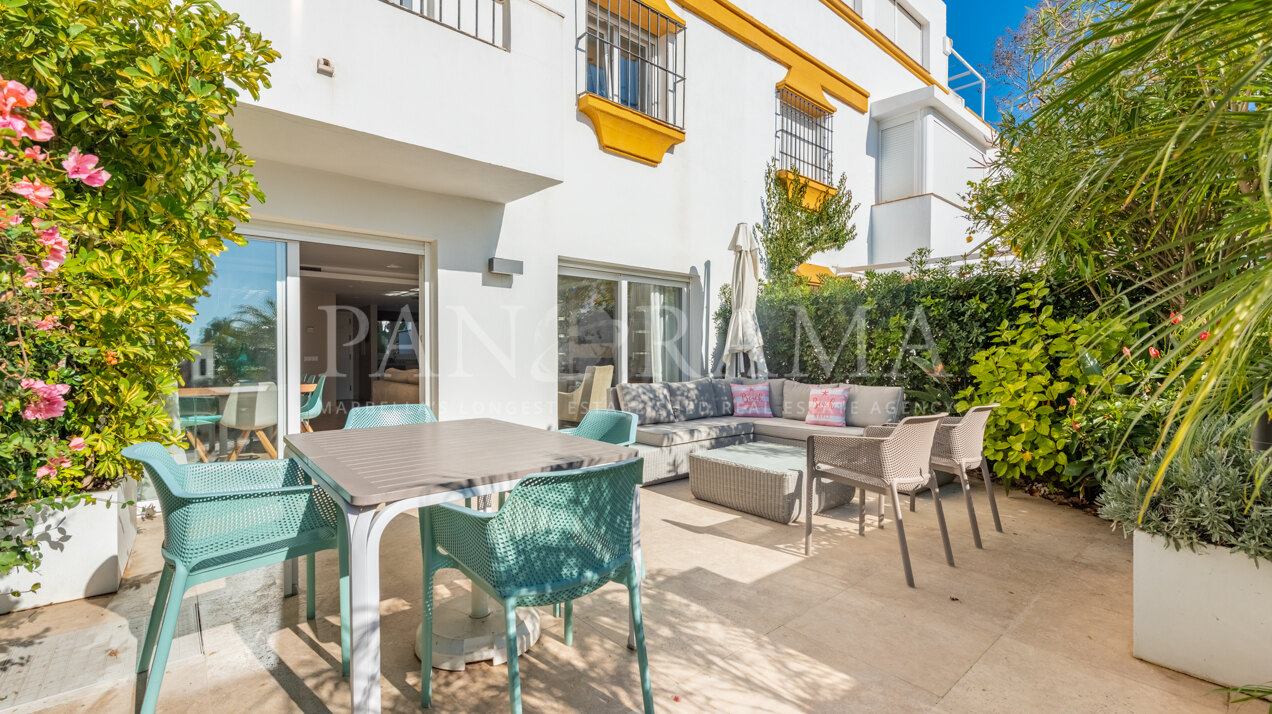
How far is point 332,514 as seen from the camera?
2.26 m

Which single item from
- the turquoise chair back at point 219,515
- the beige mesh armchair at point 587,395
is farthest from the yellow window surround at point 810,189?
the turquoise chair back at point 219,515

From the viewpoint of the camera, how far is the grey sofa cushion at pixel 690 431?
18.1 feet

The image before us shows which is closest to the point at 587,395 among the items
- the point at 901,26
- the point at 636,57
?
the point at 636,57

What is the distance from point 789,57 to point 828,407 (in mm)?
5498

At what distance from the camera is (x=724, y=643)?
2500 mm

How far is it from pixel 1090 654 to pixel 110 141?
4738mm

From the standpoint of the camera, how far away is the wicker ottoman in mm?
4152

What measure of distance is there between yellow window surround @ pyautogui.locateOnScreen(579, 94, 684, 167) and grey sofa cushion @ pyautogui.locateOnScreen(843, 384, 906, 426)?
11.6 feet

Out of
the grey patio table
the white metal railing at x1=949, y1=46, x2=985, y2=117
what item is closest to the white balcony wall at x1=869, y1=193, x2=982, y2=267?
the white metal railing at x1=949, y1=46, x2=985, y2=117

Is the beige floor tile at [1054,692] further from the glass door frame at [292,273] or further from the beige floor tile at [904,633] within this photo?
the glass door frame at [292,273]

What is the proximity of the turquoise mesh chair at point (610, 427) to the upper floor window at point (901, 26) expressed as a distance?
10886mm

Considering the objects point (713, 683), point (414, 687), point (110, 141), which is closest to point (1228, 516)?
point (713, 683)

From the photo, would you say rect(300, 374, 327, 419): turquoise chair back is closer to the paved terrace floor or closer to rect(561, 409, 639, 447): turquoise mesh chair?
the paved terrace floor

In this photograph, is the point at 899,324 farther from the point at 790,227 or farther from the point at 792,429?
the point at 790,227
